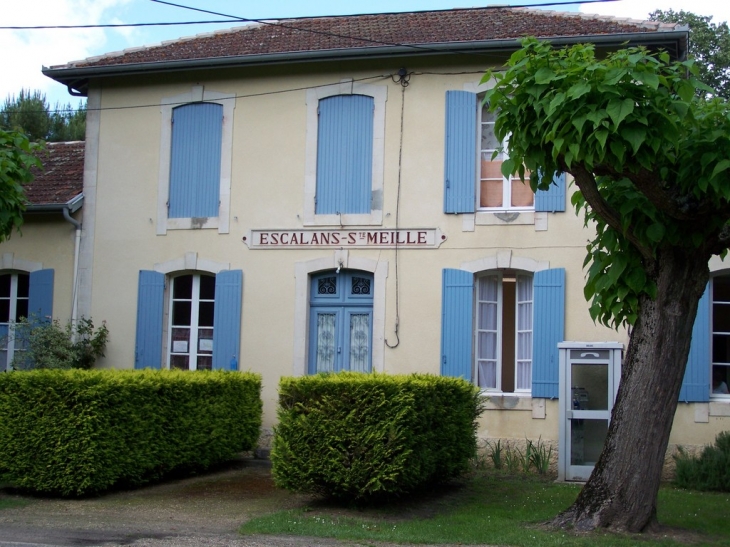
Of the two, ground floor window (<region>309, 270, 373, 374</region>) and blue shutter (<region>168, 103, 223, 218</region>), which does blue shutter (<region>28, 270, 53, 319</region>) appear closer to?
blue shutter (<region>168, 103, 223, 218</region>)

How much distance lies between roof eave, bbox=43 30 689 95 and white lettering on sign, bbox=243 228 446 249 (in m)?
2.62

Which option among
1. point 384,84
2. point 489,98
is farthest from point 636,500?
point 384,84

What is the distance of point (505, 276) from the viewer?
14.0 m

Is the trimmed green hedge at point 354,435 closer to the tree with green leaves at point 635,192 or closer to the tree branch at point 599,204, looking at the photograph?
the tree with green leaves at point 635,192

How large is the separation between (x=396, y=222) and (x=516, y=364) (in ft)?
8.96

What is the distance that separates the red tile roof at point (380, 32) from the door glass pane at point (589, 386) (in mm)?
4686

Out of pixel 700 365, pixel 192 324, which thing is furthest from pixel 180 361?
pixel 700 365

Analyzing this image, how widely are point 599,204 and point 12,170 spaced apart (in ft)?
24.2

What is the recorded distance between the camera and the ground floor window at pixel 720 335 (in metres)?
13.1

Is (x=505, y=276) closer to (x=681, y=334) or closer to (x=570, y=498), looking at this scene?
(x=570, y=498)

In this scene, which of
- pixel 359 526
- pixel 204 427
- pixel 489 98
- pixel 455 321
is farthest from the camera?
pixel 455 321

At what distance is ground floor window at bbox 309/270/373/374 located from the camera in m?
14.3

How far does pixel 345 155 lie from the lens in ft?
47.4

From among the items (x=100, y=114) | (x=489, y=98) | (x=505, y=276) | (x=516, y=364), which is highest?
(x=100, y=114)
